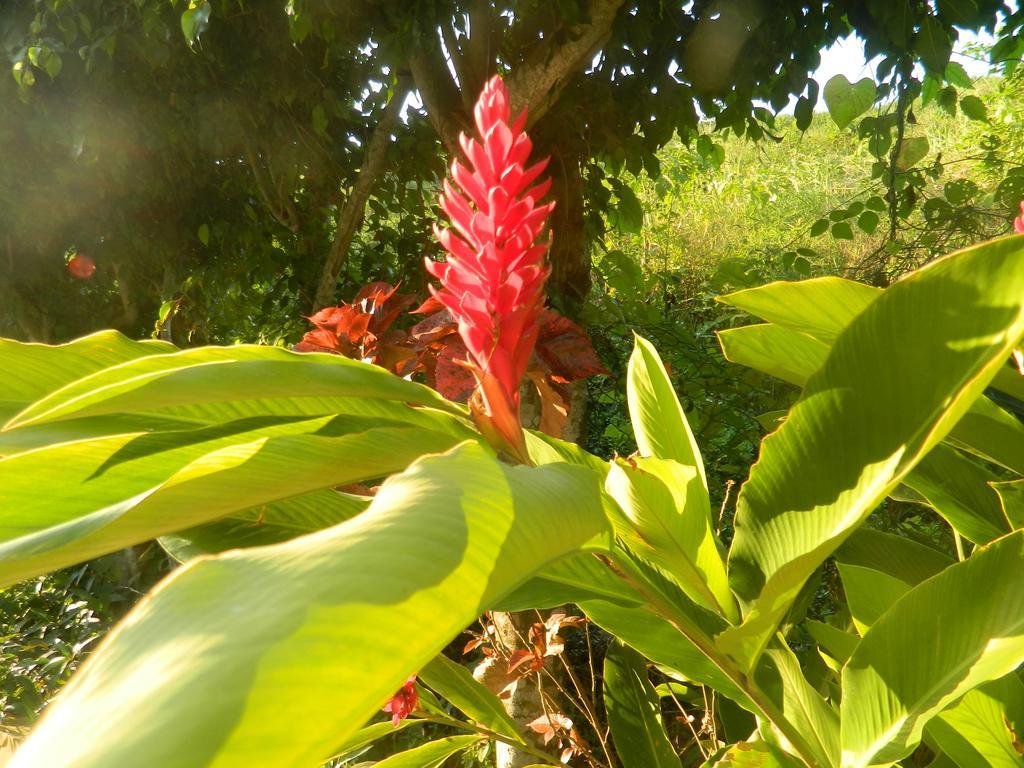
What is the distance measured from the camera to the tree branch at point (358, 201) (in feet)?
9.09

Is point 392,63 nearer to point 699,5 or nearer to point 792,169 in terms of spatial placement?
point 699,5

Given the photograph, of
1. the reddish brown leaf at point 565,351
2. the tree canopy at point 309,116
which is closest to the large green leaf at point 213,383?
the reddish brown leaf at point 565,351

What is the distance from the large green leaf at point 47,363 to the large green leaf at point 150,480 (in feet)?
0.32

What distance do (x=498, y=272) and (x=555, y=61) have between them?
5.41ft

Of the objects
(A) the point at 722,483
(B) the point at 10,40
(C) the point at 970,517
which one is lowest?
(A) the point at 722,483

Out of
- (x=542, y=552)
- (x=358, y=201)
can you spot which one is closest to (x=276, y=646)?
(x=542, y=552)

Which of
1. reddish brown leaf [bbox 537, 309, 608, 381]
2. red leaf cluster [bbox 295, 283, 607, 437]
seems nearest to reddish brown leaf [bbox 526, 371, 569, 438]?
red leaf cluster [bbox 295, 283, 607, 437]

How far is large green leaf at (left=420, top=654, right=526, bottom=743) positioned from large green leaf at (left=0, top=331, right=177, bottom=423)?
0.55 m

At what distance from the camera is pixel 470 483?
0.33 metres

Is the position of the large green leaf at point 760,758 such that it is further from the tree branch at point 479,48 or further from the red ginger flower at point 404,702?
the tree branch at point 479,48

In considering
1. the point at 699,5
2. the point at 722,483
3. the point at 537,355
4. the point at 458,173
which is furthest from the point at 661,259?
the point at 458,173

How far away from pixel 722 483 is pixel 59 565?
254 cm

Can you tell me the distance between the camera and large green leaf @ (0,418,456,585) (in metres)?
0.41

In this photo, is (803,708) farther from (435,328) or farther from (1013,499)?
(435,328)
